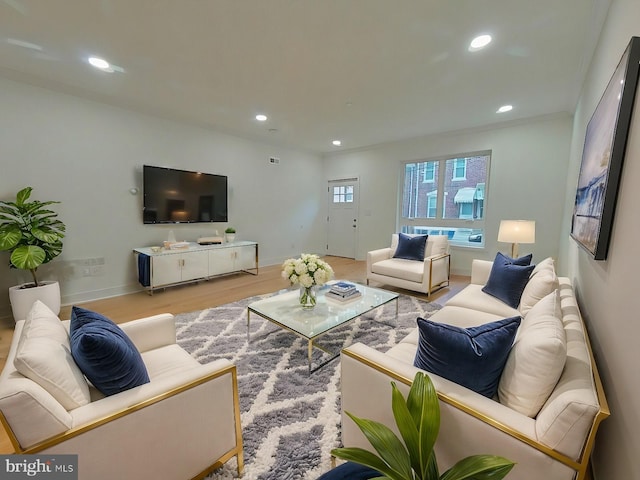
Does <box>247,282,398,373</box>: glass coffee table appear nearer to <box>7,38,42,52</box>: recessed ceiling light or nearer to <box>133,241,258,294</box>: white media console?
<box>133,241,258,294</box>: white media console

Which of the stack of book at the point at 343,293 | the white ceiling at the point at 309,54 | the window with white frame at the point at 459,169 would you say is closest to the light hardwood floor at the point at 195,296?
the stack of book at the point at 343,293

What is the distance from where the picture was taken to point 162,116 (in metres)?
4.07

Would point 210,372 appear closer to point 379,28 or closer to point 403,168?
point 379,28

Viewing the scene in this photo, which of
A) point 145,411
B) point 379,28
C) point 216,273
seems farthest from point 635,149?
point 216,273

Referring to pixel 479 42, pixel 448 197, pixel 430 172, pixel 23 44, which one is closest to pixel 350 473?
pixel 479 42

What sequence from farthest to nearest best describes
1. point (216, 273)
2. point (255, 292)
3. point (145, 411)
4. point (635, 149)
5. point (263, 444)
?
point (216, 273), point (255, 292), point (263, 444), point (635, 149), point (145, 411)

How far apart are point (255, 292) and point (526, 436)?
3.47 meters

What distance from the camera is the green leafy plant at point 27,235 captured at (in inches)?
104

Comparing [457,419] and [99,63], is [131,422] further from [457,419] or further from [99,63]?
[99,63]

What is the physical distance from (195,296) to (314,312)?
2138 mm

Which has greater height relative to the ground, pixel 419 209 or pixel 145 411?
pixel 419 209

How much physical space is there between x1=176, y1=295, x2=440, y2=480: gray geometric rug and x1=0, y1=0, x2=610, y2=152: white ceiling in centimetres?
257

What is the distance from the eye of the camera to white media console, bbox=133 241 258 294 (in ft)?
12.1

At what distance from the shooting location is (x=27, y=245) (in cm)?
276
